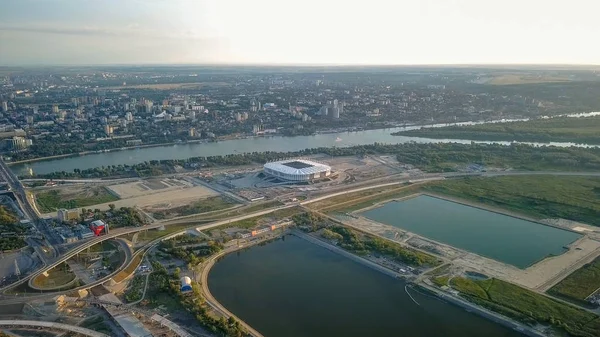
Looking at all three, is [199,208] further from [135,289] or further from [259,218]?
[135,289]

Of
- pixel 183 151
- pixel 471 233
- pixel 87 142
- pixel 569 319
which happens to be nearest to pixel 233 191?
pixel 471 233

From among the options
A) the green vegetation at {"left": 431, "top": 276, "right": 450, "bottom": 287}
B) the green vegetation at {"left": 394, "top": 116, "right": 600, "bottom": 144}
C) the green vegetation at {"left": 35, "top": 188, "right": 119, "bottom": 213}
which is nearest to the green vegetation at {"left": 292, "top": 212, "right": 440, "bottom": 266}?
the green vegetation at {"left": 431, "top": 276, "right": 450, "bottom": 287}

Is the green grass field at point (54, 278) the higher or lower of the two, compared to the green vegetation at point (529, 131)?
lower

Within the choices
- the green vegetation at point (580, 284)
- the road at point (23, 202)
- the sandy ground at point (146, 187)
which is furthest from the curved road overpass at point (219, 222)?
the green vegetation at point (580, 284)

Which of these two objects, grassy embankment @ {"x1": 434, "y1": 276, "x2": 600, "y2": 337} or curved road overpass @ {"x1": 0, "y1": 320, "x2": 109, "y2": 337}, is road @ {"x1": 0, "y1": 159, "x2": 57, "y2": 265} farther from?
grassy embankment @ {"x1": 434, "y1": 276, "x2": 600, "y2": 337}

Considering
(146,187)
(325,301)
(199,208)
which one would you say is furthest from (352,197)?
(146,187)

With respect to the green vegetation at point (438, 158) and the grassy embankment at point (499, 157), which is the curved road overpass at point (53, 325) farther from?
the grassy embankment at point (499, 157)

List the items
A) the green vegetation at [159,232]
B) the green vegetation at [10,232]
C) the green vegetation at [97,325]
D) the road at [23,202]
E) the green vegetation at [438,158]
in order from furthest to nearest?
the green vegetation at [438,158] → the green vegetation at [159,232] → the green vegetation at [10,232] → the road at [23,202] → the green vegetation at [97,325]
